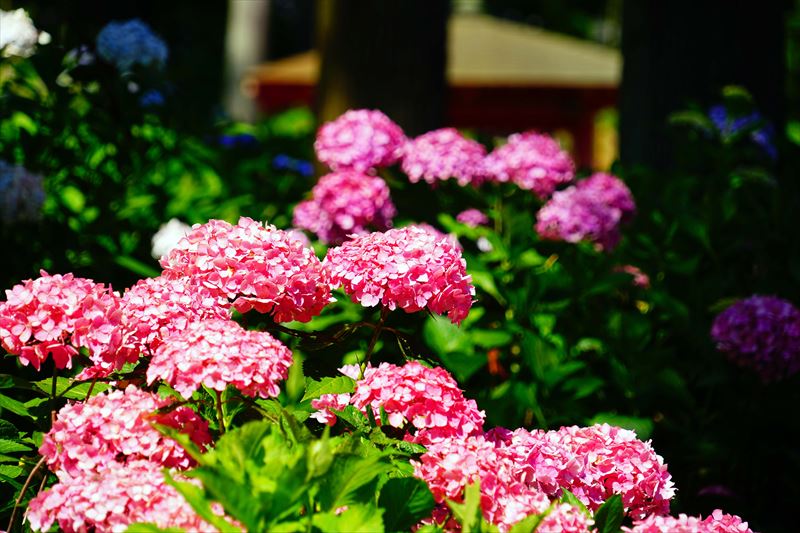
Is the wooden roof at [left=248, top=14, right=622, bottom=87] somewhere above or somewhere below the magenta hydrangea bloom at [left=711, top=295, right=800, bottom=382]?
below

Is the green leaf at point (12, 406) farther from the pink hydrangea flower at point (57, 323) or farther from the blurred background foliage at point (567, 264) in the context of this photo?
the blurred background foliage at point (567, 264)

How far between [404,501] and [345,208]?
1.93 metres

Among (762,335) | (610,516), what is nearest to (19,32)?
(762,335)

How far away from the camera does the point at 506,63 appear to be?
13.4 meters

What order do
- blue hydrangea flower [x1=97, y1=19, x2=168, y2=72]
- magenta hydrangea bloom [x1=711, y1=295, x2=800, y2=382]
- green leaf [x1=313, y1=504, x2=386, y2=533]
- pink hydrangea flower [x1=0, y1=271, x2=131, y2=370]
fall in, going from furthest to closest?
blue hydrangea flower [x1=97, y1=19, x2=168, y2=72] < magenta hydrangea bloom [x1=711, y1=295, x2=800, y2=382] < pink hydrangea flower [x1=0, y1=271, x2=131, y2=370] < green leaf [x1=313, y1=504, x2=386, y2=533]

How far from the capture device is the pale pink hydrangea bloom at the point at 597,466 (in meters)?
1.94

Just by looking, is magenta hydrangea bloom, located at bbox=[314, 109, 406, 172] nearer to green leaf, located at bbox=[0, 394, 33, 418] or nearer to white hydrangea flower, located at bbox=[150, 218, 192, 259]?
white hydrangea flower, located at bbox=[150, 218, 192, 259]

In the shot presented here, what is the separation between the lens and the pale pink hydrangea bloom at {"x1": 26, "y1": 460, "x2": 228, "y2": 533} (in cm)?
161

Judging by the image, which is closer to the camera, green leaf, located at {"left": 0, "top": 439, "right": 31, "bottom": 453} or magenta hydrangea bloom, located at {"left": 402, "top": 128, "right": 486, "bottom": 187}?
green leaf, located at {"left": 0, "top": 439, "right": 31, "bottom": 453}

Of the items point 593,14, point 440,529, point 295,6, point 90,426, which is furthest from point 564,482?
point 593,14

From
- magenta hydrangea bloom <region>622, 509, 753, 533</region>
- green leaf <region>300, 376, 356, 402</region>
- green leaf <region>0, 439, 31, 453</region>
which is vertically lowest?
green leaf <region>0, 439, 31, 453</region>

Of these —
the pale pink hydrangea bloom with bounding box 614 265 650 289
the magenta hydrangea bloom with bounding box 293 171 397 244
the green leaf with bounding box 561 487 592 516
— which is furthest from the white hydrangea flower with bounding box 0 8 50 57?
the green leaf with bounding box 561 487 592 516

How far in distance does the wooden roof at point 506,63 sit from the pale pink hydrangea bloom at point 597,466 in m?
10.8

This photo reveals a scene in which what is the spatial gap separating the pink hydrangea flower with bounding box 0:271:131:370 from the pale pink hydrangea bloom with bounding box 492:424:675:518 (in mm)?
697
